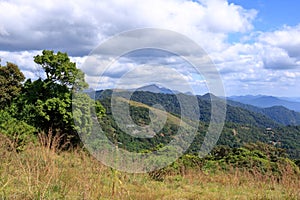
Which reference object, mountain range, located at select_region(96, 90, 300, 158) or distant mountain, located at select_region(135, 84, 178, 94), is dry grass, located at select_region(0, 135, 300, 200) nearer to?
mountain range, located at select_region(96, 90, 300, 158)

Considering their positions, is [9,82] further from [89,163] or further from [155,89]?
[89,163]

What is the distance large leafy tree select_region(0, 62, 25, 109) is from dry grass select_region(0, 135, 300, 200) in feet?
54.6

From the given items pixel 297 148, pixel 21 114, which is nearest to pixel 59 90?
pixel 21 114

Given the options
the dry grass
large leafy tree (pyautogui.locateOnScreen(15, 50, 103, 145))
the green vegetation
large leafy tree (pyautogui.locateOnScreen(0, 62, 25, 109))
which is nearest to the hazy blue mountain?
the green vegetation

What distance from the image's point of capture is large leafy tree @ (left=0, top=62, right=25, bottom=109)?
21.1 meters

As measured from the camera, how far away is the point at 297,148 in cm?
8662

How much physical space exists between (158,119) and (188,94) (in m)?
1.51

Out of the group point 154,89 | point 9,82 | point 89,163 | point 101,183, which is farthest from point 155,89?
point 9,82

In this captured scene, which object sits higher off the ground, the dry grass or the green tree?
the green tree

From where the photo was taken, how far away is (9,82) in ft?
72.6

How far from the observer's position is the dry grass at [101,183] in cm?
378

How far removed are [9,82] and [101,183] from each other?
2038 centimetres

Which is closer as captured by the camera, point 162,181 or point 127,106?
point 162,181

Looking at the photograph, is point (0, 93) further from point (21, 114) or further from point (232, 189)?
point (232, 189)
